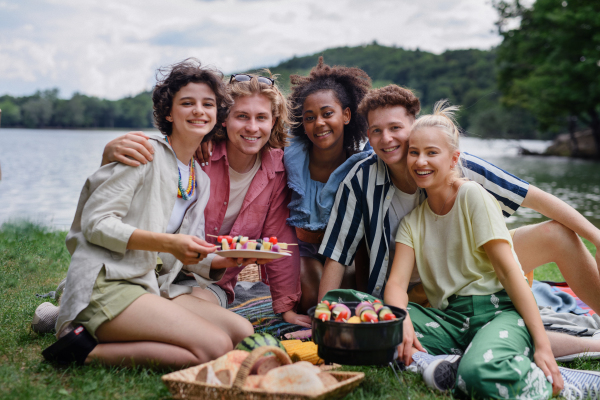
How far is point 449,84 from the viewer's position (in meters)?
55.1

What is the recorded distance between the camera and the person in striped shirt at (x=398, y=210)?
3688 millimetres

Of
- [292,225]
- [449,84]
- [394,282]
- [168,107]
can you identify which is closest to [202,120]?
[168,107]

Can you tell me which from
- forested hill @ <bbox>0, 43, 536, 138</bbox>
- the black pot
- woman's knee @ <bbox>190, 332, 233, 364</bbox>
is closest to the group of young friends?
woman's knee @ <bbox>190, 332, 233, 364</bbox>

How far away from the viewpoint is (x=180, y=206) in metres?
3.51

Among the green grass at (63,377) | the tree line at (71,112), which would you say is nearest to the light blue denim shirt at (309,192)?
the green grass at (63,377)

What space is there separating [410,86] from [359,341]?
4175 cm

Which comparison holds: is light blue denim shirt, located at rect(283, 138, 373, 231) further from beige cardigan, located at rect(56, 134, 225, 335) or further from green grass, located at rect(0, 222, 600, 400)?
green grass, located at rect(0, 222, 600, 400)

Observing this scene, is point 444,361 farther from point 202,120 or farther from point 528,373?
point 202,120

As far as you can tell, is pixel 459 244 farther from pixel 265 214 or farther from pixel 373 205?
pixel 265 214

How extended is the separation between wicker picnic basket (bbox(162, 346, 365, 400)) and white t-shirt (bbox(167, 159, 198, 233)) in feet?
3.85

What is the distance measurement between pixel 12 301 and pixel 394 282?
3.20 metres

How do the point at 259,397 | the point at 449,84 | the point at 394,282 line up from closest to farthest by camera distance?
the point at 259,397 → the point at 394,282 → the point at 449,84

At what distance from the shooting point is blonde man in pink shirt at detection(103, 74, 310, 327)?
13.1 feet

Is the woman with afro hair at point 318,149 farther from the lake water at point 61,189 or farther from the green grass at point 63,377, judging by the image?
the lake water at point 61,189
